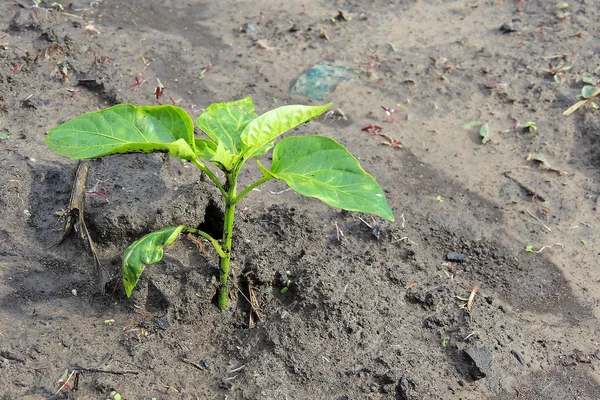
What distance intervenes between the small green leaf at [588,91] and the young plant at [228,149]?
3092 millimetres

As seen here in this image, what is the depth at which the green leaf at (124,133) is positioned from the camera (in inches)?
85.0

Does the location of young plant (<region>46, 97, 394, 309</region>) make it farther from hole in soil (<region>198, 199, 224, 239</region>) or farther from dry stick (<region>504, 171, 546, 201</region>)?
dry stick (<region>504, 171, 546, 201</region>)

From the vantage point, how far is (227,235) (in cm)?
258

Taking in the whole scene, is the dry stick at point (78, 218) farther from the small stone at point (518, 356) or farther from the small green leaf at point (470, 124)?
the small green leaf at point (470, 124)

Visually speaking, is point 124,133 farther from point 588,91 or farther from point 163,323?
point 588,91

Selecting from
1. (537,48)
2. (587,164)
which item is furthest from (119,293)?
(537,48)

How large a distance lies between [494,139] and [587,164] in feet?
2.06

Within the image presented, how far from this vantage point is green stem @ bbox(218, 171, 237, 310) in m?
2.43

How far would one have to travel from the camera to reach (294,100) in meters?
4.59

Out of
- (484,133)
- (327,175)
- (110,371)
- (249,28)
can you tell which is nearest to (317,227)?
(327,175)

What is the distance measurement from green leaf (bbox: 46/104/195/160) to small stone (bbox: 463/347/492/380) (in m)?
1.56

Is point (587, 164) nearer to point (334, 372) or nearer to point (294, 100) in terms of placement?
point (294, 100)

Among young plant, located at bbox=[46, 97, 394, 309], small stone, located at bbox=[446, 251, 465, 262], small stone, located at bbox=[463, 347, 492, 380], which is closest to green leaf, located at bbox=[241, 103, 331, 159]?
young plant, located at bbox=[46, 97, 394, 309]

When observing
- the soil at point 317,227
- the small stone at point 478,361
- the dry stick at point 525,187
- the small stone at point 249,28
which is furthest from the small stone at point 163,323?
the small stone at point 249,28
